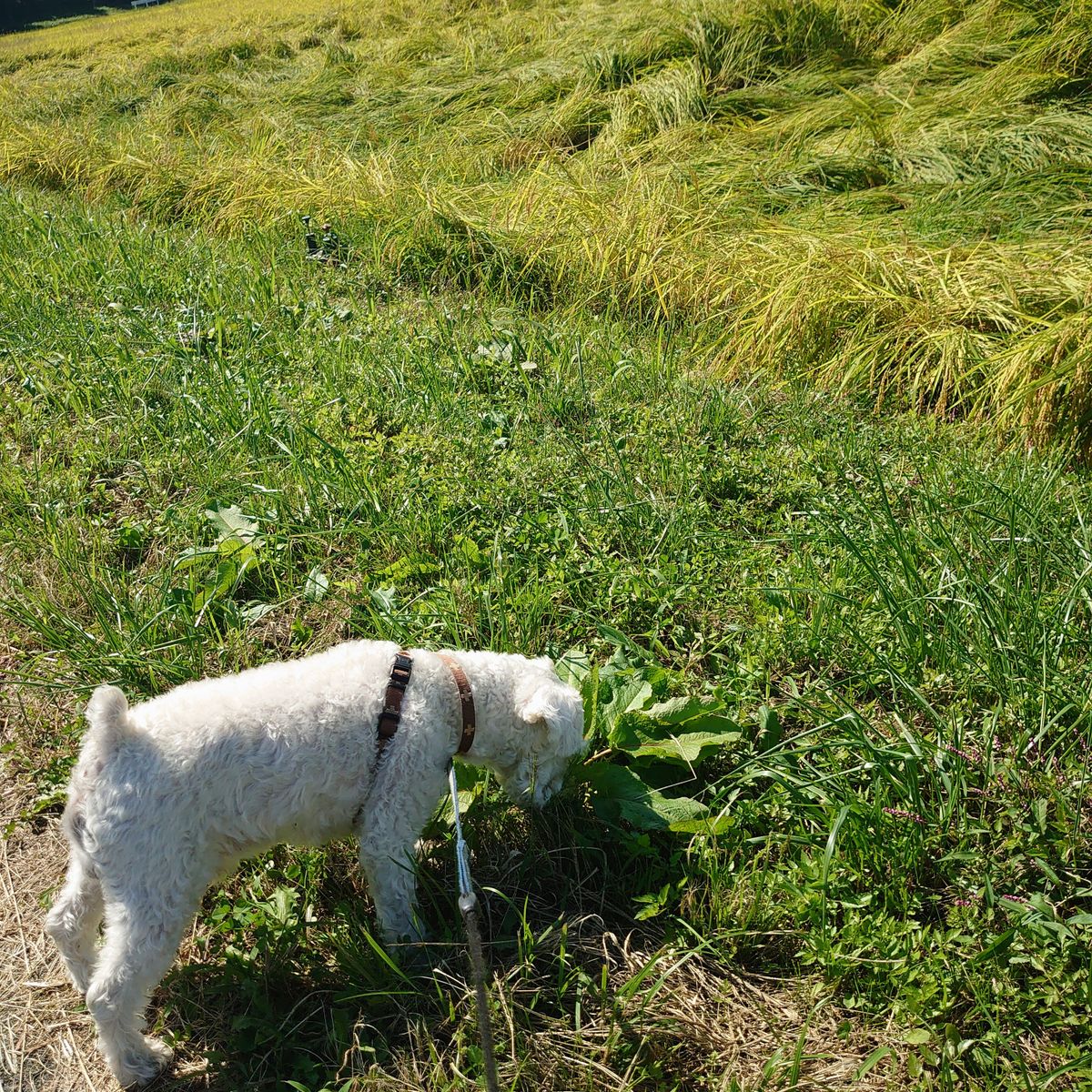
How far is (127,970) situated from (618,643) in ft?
6.11

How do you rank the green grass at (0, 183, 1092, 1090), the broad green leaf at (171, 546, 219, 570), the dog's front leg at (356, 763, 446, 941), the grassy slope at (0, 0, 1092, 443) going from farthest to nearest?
the grassy slope at (0, 0, 1092, 443)
the broad green leaf at (171, 546, 219, 570)
the dog's front leg at (356, 763, 446, 941)
the green grass at (0, 183, 1092, 1090)

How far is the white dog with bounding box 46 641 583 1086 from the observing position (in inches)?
86.4

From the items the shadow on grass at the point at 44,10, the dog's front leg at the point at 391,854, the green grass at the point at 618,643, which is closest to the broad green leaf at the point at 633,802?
the green grass at the point at 618,643

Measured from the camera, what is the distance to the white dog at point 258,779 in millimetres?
2193

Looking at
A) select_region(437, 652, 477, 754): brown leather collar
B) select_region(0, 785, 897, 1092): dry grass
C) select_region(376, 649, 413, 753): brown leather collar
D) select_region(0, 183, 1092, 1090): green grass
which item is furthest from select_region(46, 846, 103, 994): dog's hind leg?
select_region(437, 652, 477, 754): brown leather collar

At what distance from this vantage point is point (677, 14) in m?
9.63

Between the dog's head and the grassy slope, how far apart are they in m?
2.99

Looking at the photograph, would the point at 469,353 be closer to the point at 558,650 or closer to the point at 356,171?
the point at 558,650

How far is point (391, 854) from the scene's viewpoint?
8.29 ft

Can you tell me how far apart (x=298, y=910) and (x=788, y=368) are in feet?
12.8

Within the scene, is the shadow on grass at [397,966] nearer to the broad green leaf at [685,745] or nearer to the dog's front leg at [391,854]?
the dog's front leg at [391,854]

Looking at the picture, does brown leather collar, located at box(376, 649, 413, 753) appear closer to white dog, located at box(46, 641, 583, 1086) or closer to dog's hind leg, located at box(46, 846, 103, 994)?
white dog, located at box(46, 641, 583, 1086)

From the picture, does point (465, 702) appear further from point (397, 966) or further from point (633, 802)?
point (397, 966)

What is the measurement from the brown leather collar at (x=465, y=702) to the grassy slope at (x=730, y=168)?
10.6ft
